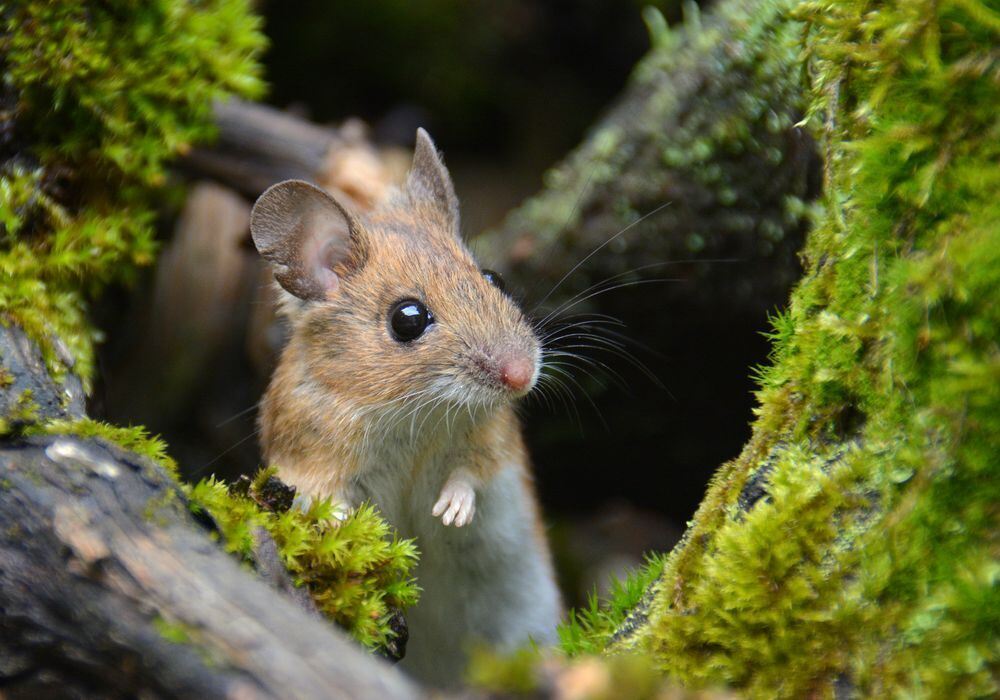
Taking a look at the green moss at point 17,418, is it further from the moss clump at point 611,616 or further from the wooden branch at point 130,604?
the moss clump at point 611,616

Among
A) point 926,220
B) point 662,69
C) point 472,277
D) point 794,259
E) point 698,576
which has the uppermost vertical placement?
point 662,69

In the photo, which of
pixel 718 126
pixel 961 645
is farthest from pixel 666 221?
pixel 961 645

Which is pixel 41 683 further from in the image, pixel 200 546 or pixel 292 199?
pixel 292 199

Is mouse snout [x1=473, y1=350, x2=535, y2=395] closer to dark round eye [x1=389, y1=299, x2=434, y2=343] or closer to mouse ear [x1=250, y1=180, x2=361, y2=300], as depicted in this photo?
dark round eye [x1=389, y1=299, x2=434, y2=343]

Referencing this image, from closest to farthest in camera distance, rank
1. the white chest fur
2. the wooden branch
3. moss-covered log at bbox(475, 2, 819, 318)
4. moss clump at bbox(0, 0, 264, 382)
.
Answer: the wooden branch, moss clump at bbox(0, 0, 264, 382), the white chest fur, moss-covered log at bbox(475, 2, 819, 318)

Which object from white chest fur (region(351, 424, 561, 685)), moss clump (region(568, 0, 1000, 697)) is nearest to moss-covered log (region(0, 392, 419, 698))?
moss clump (region(568, 0, 1000, 697))

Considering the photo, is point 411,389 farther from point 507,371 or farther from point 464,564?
point 464,564
